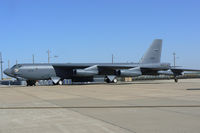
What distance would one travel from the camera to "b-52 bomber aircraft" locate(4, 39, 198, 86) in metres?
34.5

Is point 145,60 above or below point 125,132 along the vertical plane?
above

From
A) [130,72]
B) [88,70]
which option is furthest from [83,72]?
[130,72]

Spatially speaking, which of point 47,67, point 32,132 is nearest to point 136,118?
point 32,132

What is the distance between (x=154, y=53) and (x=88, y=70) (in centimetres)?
1157

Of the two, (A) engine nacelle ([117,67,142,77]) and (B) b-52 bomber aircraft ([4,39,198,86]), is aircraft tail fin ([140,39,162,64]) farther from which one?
(A) engine nacelle ([117,67,142,77])

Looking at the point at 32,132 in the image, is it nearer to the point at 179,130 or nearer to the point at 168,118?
the point at 179,130

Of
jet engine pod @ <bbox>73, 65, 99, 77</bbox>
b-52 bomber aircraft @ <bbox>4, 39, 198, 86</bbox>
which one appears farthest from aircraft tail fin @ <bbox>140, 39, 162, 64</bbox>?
jet engine pod @ <bbox>73, 65, 99, 77</bbox>

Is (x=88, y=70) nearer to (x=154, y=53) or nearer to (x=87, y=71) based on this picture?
(x=87, y=71)

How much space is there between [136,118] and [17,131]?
3303mm

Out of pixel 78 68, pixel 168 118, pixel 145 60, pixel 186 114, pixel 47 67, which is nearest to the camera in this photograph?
pixel 168 118

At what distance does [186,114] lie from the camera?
8156 mm

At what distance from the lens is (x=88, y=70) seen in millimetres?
36750

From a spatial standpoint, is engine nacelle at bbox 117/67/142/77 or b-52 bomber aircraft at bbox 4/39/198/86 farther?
engine nacelle at bbox 117/67/142/77

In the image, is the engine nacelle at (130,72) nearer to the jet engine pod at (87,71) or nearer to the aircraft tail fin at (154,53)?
the jet engine pod at (87,71)
